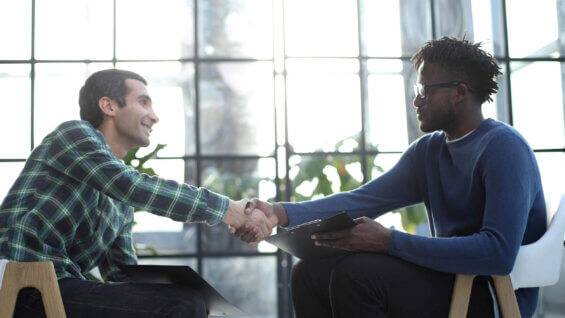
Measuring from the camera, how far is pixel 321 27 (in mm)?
4676

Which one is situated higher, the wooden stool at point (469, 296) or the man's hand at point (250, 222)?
the man's hand at point (250, 222)

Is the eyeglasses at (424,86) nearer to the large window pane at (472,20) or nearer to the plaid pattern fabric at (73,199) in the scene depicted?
the plaid pattern fabric at (73,199)

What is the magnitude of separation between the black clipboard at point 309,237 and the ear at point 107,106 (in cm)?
70

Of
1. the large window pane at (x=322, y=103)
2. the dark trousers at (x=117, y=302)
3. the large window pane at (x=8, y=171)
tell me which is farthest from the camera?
the large window pane at (x=322, y=103)

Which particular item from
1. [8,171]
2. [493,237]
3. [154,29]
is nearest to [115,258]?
[493,237]

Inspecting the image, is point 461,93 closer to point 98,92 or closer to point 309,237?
point 309,237

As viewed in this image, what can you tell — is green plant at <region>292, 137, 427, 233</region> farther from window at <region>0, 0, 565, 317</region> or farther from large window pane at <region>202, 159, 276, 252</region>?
large window pane at <region>202, 159, 276, 252</region>

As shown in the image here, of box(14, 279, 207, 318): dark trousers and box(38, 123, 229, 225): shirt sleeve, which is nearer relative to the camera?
box(14, 279, 207, 318): dark trousers

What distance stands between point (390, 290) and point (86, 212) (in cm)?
94

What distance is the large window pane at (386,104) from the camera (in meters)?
4.66

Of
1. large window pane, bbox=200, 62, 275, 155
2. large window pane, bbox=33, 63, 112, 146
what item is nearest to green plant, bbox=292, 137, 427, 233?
large window pane, bbox=200, 62, 275, 155

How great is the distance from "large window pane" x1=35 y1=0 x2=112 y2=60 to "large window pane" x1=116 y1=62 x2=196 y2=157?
0.73 ft

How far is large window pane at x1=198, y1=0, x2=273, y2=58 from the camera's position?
4.68 m

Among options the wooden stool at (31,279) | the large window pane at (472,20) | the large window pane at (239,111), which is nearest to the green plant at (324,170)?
the large window pane at (239,111)
